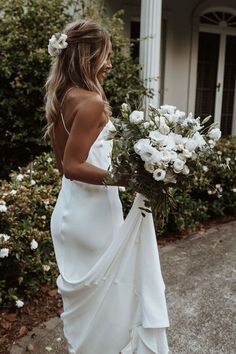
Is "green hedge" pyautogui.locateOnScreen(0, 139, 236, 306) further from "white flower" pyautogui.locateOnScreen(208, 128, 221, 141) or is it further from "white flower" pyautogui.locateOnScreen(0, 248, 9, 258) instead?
"white flower" pyautogui.locateOnScreen(208, 128, 221, 141)

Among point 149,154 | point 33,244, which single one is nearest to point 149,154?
point 149,154

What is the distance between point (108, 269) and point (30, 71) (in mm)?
4335

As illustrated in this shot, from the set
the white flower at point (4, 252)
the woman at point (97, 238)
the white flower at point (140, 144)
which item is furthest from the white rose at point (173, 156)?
the white flower at point (4, 252)

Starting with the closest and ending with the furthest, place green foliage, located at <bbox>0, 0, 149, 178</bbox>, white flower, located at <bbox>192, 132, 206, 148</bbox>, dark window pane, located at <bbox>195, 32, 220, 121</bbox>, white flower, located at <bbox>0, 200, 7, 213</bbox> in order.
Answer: white flower, located at <bbox>192, 132, 206, 148</bbox>
white flower, located at <bbox>0, 200, 7, 213</bbox>
green foliage, located at <bbox>0, 0, 149, 178</bbox>
dark window pane, located at <bbox>195, 32, 220, 121</bbox>

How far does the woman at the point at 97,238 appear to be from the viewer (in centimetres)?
219

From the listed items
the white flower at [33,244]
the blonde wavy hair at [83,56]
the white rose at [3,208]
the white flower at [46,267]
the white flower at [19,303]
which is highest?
the blonde wavy hair at [83,56]

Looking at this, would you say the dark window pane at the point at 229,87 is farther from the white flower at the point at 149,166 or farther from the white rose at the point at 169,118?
the white flower at the point at 149,166

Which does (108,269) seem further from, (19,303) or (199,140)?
(19,303)

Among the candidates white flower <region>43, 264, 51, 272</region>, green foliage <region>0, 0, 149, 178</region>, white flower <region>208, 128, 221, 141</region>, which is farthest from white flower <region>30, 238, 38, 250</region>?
green foliage <region>0, 0, 149, 178</region>

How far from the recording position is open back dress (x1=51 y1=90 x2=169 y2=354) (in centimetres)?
227

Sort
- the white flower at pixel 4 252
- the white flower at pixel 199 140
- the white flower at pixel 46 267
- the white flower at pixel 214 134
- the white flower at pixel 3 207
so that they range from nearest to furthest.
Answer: the white flower at pixel 199 140, the white flower at pixel 214 134, the white flower at pixel 4 252, the white flower at pixel 3 207, the white flower at pixel 46 267

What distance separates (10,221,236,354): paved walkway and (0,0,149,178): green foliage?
96.4 inches

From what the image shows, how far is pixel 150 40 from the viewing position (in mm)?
6590

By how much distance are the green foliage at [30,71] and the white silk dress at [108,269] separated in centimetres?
382
